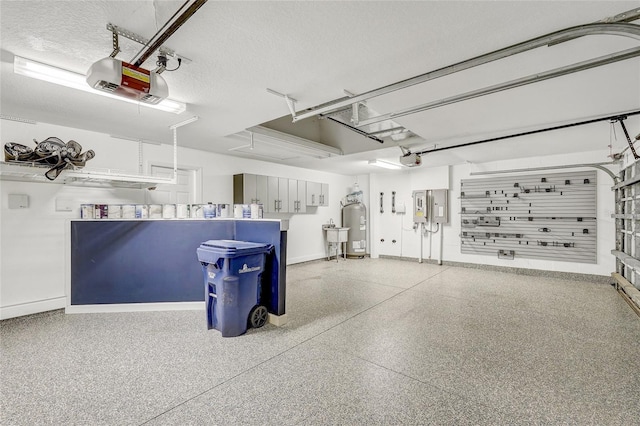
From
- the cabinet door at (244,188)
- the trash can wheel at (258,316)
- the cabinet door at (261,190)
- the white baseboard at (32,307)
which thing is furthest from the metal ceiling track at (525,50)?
the white baseboard at (32,307)

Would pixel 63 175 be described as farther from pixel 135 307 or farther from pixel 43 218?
pixel 135 307

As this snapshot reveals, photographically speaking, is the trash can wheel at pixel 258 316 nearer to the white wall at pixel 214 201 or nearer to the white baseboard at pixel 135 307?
the white baseboard at pixel 135 307

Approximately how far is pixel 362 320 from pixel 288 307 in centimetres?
110

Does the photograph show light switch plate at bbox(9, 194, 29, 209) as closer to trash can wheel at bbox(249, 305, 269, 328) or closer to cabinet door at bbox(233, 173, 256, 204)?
cabinet door at bbox(233, 173, 256, 204)

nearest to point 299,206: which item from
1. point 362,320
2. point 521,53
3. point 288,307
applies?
point 288,307

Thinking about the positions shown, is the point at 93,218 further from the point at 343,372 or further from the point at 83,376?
the point at 343,372

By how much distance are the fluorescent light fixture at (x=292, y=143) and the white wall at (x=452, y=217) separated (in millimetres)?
2987

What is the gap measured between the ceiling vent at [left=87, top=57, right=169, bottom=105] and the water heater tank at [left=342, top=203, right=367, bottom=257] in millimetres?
6662

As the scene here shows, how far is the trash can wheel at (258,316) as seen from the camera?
329 centimetres

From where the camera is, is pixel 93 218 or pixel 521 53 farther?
pixel 93 218

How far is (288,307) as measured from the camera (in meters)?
4.08

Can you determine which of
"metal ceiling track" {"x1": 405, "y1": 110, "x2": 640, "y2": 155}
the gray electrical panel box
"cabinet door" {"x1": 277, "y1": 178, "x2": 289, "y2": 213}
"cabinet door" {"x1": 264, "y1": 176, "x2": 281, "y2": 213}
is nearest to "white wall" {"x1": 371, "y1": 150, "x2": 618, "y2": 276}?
the gray electrical panel box

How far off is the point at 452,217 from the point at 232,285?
6019mm

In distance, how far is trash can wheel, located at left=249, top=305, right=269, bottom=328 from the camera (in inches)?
130
